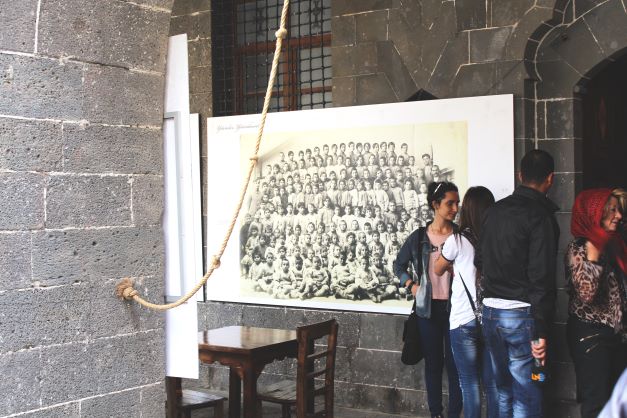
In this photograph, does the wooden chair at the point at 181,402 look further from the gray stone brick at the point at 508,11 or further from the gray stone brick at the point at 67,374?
the gray stone brick at the point at 508,11

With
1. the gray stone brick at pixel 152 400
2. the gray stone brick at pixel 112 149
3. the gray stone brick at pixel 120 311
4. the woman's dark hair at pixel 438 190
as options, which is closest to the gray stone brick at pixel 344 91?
the woman's dark hair at pixel 438 190

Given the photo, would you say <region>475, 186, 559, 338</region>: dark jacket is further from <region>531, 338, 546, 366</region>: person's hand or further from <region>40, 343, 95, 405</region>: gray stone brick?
<region>40, 343, 95, 405</region>: gray stone brick

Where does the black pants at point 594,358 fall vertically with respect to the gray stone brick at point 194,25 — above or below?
below

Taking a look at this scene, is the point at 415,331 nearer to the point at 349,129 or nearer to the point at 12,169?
the point at 349,129

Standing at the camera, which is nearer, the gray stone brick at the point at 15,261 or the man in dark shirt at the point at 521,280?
the gray stone brick at the point at 15,261

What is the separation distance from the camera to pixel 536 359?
547 cm

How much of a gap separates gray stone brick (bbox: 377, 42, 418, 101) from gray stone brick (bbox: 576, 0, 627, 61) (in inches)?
56.7

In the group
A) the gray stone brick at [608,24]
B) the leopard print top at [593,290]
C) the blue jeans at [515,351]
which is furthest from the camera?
the gray stone brick at [608,24]

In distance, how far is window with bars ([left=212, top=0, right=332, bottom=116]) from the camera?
28.7 ft

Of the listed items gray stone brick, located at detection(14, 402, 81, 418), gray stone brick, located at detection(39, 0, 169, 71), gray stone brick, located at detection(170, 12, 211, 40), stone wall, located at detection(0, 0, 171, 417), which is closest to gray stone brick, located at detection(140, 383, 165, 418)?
stone wall, located at detection(0, 0, 171, 417)

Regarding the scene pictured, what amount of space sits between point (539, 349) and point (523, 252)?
533mm

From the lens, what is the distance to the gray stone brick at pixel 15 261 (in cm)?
410

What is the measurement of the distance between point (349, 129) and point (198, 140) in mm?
1661

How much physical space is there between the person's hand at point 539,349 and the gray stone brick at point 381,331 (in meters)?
2.55
